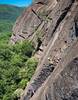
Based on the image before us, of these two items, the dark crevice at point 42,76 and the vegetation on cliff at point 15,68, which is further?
the vegetation on cliff at point 15,68

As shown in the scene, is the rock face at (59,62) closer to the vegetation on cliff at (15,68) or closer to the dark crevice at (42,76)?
the dark crevice at (42,76)

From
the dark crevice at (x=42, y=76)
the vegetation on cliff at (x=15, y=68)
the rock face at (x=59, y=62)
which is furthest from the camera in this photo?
the vegetation on cliff at (x=15, y=68)

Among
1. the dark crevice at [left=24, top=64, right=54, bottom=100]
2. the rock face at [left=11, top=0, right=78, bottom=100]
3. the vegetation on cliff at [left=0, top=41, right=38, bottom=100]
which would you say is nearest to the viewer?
the rock face at [left=11, top=0, right=78, bottom=100]

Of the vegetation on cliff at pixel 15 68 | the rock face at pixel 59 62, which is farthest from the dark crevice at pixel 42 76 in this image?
the vegetation on cliff at pixel 15 68

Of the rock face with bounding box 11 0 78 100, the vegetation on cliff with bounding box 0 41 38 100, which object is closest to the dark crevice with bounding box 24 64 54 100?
the rock face with bounding box 11 0 78 100

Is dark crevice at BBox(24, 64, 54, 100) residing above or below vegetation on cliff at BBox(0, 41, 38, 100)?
above

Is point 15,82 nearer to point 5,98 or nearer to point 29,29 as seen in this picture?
point 5,98

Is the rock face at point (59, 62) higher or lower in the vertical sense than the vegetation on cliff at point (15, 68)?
higher

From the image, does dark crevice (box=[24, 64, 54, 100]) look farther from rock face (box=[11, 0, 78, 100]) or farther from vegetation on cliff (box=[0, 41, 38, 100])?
vegetation on cliff (box=[0, 41, 38, 100])

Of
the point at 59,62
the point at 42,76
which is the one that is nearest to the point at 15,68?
the point at 42,76

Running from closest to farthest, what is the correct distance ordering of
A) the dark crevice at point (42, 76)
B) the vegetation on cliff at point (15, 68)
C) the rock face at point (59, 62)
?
the rock face at point (59, 62) → the dark crevice at point (42, 76) → the vegetation on cliff at point (15, 68)

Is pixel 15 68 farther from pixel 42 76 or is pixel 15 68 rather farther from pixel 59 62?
pixel 59 62

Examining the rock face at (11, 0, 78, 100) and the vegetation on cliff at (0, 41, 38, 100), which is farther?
the vegetation on cliff at (0, 41, 38, 100)
